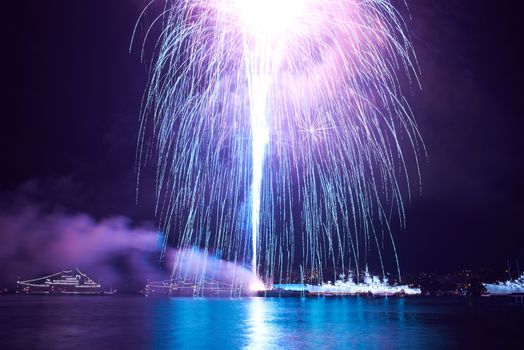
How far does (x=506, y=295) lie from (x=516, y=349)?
186998mm

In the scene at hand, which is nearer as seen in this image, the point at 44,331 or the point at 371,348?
the point at 371,348

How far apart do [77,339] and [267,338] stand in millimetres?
11184

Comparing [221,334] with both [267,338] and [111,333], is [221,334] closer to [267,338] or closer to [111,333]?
[267,338]

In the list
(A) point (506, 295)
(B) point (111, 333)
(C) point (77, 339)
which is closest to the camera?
(C) point (77, 339)

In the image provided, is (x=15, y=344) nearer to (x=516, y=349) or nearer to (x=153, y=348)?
(x=153, y=348)

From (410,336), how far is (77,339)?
68.2ft

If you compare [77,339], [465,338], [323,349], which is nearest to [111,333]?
[77,339]

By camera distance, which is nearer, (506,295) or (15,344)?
(15,344)

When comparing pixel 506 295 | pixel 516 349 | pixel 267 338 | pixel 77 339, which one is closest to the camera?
pixel 516 349

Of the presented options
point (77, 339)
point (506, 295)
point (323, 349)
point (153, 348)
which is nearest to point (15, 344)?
point (77, 339)

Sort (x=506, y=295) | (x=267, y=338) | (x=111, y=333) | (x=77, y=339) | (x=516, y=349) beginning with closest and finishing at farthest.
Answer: (x=516, y=349) → (x=77, y=339) → (x=267, y=338) → (x=111, y=333) → (x=506, y=295)

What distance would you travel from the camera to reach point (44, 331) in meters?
32.5

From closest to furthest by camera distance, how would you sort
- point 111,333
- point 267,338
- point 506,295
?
point 267,338, point 111,333, point 506,295

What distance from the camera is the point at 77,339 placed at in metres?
27.7
